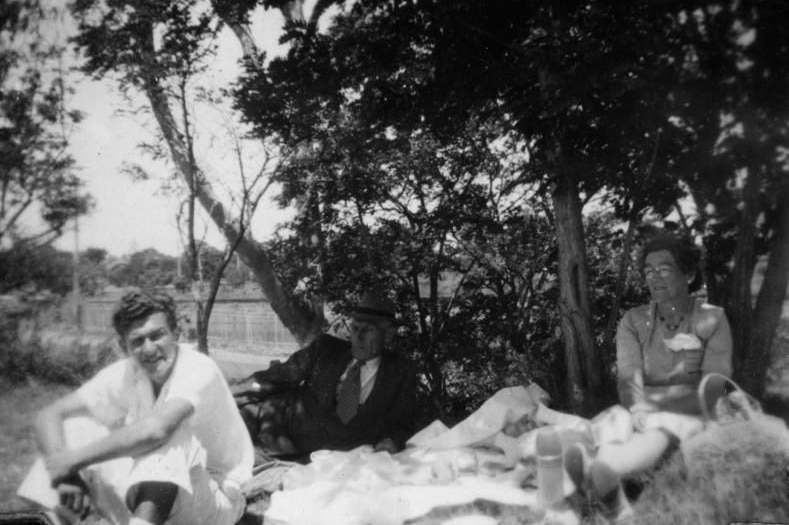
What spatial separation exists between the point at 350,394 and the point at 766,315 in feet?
8.14

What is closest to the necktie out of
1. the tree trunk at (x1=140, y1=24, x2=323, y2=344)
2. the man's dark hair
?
the tree trunk at (x1=140, y1=24, x2=323, y2=344)

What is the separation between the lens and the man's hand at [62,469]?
2.17 m

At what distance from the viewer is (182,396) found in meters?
2.35

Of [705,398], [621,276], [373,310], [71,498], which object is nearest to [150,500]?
[71,498]

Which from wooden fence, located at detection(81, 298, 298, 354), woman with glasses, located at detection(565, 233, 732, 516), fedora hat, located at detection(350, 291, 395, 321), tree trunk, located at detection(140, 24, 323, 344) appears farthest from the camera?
tree trunk, located at detection(140, 24, 323, 344)

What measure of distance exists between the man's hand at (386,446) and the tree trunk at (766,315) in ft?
6.58

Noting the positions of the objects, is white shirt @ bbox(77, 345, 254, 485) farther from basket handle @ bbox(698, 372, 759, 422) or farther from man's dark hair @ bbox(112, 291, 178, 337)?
basket handle @ bbox(698, 372, 759, 422)

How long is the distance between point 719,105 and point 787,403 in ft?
5.15

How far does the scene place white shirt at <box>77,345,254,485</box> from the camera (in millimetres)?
2441

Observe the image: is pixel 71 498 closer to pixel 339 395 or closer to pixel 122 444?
pixel 122 444

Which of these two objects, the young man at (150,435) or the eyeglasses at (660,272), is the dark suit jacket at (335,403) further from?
the eyeglasses at (660,272)

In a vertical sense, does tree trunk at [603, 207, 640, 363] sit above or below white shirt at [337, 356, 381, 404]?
above

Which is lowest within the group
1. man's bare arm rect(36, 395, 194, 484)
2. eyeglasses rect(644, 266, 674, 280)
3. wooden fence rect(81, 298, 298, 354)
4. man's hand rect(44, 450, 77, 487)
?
man's hand rect(44, 450, 77, 487)

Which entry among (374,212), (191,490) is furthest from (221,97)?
(191,490)
